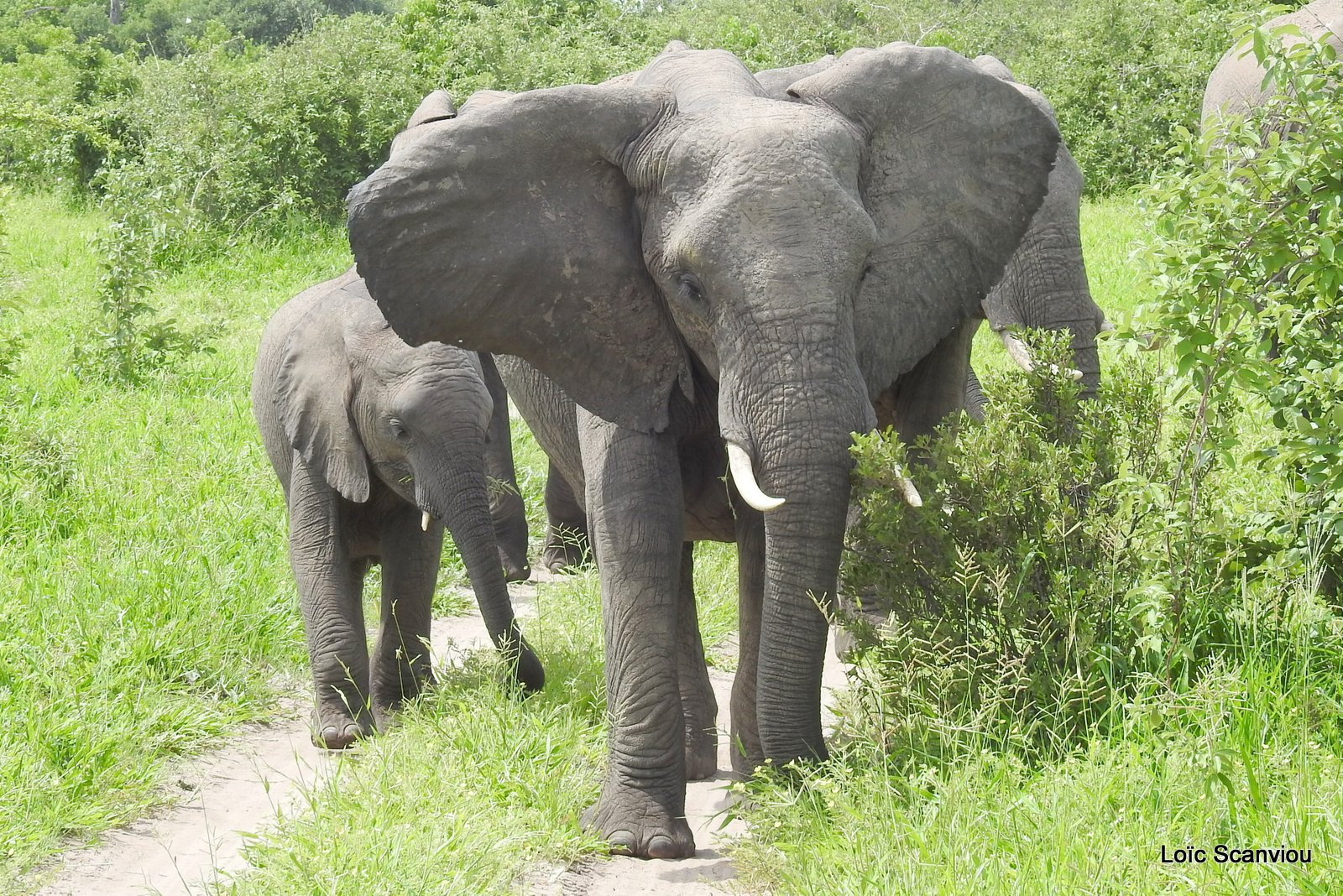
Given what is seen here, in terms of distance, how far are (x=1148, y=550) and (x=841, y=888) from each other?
1.48 meters

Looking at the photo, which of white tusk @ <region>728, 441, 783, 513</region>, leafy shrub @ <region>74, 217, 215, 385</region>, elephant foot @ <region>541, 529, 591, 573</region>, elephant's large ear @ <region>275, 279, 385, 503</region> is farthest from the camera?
leafy shrub @ <region>74, 217, 215, 385</region>

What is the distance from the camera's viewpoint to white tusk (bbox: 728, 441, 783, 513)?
11.9 feet

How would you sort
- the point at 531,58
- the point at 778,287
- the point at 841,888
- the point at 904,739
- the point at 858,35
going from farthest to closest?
the point at 858,35 < the point at 531,58 < the point at 904,739 < the point at 778,287 < the point at 841,888

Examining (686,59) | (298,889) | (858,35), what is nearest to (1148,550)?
(686,59)

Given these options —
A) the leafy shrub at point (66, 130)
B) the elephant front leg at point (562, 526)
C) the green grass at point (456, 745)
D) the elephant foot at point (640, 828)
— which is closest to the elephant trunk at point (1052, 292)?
the green grass at point (456, 745)

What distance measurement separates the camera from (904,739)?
4.00 meters

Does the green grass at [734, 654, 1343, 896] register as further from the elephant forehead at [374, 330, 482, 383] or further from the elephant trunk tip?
the elephant forehead at [374, 330, 482, 383]

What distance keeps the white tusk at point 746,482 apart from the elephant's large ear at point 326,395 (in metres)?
2.21

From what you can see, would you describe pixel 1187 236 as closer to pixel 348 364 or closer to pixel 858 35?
pixel 348 364

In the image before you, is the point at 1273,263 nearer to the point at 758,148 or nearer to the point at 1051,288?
the point at 758,148

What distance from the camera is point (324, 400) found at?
5730 mm

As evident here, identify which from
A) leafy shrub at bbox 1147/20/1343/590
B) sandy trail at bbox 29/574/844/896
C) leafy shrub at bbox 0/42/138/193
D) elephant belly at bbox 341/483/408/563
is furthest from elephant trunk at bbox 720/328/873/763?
leafy shrub at bbox 0/42/138/193

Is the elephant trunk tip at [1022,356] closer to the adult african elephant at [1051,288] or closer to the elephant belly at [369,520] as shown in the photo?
the adult african elephant at [1051,288]

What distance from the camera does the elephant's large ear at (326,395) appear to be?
566 cm
